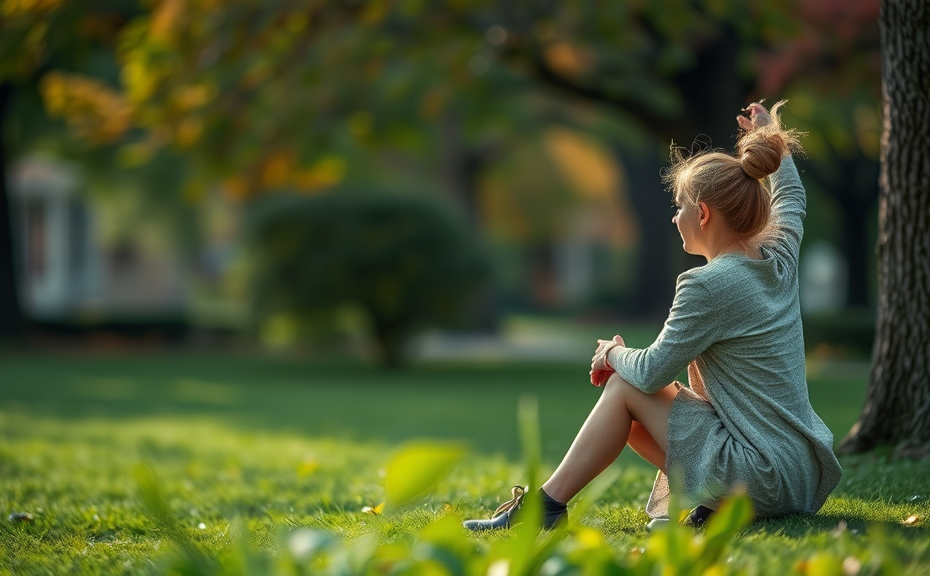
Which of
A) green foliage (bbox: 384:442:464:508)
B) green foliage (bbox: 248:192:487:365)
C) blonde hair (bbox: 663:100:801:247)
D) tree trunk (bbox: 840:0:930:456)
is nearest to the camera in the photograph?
green foliage (bbox: 384:442:464:508)

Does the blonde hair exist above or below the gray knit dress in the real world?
above

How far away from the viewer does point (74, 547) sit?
13.4 ft

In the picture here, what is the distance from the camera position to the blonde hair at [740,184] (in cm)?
368

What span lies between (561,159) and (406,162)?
10205 millimetres

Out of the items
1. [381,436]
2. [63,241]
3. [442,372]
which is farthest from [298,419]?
[63,241]

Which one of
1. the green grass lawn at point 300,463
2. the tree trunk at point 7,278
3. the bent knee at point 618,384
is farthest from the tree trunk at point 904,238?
the tree trunk at point 7,278

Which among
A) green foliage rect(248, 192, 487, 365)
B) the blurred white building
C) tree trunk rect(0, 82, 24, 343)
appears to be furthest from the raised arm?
the blurred white building

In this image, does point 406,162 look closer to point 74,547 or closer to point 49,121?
point 49,121

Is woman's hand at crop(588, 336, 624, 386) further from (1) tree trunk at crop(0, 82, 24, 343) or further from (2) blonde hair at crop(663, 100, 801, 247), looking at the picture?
(1) tree trunk at crop(0, 82, 24, 343)

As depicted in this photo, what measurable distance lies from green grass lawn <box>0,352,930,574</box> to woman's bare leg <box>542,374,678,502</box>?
0.85ft

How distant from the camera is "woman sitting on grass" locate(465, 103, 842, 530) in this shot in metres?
3.61

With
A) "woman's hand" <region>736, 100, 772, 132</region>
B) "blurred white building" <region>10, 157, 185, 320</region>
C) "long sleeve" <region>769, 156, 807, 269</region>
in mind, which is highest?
"woman's hand" <region>736, 100, 772, 132</region>

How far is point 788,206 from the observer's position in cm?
414

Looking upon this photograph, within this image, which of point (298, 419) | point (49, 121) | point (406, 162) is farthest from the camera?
point (406, 162)
